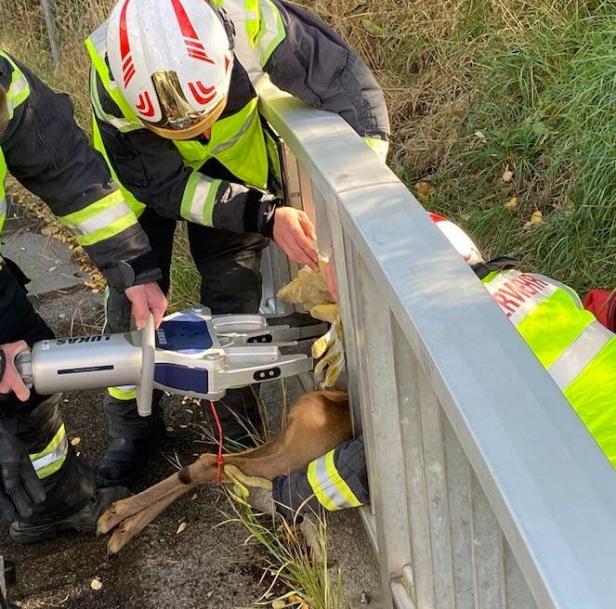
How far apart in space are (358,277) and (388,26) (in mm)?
3488

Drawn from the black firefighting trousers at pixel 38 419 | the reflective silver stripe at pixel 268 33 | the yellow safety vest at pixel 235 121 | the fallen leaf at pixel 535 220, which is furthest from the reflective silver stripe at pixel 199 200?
the fallen leaf at pixel 535 220

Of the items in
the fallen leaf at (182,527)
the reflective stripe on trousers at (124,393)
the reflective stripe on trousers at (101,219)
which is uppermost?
the reflective stripe on trousers at (101,219)

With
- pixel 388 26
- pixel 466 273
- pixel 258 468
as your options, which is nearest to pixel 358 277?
pixel 466 273

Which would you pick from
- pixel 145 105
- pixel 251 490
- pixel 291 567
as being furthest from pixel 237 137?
pixel 291 567

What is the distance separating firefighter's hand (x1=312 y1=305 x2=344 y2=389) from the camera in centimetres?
204

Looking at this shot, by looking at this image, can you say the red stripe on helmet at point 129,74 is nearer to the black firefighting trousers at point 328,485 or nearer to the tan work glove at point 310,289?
the tan work glove at point 310,289

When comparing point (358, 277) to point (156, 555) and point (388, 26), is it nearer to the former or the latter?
point (156, 555)

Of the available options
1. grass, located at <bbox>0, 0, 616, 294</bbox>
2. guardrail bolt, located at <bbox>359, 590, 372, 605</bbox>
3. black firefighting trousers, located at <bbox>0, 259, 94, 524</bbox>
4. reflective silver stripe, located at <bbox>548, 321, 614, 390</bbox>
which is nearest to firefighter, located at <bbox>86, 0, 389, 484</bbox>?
black firefighting trousers, located at <bbox>0, 259, 94, 524</bbox>

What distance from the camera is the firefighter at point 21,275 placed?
83.5 inches

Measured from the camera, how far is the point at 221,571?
2393 millimetres

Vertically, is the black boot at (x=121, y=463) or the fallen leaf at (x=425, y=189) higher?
the fallen leaf at (x=425, y=189)

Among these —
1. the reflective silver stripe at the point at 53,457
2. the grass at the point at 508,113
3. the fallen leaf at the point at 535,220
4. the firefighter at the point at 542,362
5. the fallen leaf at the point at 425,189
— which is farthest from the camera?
the fallen leaf at the point at 425,189

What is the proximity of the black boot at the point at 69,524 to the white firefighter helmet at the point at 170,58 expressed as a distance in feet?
4.04

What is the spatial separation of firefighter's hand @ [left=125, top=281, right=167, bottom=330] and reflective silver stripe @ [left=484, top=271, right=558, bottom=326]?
3.12ft
